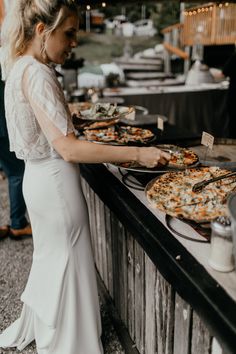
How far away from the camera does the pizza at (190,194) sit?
4.11 feet

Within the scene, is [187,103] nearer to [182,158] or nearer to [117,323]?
[182,158]

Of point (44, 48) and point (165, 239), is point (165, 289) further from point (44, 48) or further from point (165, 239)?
point (44, 48)

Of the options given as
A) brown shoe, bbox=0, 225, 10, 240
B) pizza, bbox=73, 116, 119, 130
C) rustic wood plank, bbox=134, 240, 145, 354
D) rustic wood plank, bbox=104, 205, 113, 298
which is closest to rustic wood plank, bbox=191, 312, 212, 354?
rustic wood plank, bbox=134, 240, 145, 354

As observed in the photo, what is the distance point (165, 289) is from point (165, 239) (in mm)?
233

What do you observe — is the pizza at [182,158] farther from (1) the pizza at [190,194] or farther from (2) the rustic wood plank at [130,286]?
(2) the rustic wood plank at [130,286]

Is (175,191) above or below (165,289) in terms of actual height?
above

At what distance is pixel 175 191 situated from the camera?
1.46 meters

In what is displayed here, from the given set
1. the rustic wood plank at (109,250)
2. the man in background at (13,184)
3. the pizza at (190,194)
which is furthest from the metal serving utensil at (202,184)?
the man in background at (13,184)

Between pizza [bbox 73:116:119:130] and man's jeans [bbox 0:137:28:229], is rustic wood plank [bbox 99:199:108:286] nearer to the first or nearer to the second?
pizza [bbox 73:116:119:130]

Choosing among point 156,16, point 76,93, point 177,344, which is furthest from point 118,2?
point 156,16

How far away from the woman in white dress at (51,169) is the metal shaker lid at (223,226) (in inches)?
19.9

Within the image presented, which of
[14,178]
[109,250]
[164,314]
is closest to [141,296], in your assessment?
[164,314]

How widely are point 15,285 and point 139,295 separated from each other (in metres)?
1.32

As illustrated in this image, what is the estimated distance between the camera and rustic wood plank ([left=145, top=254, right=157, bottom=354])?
4.96ft
